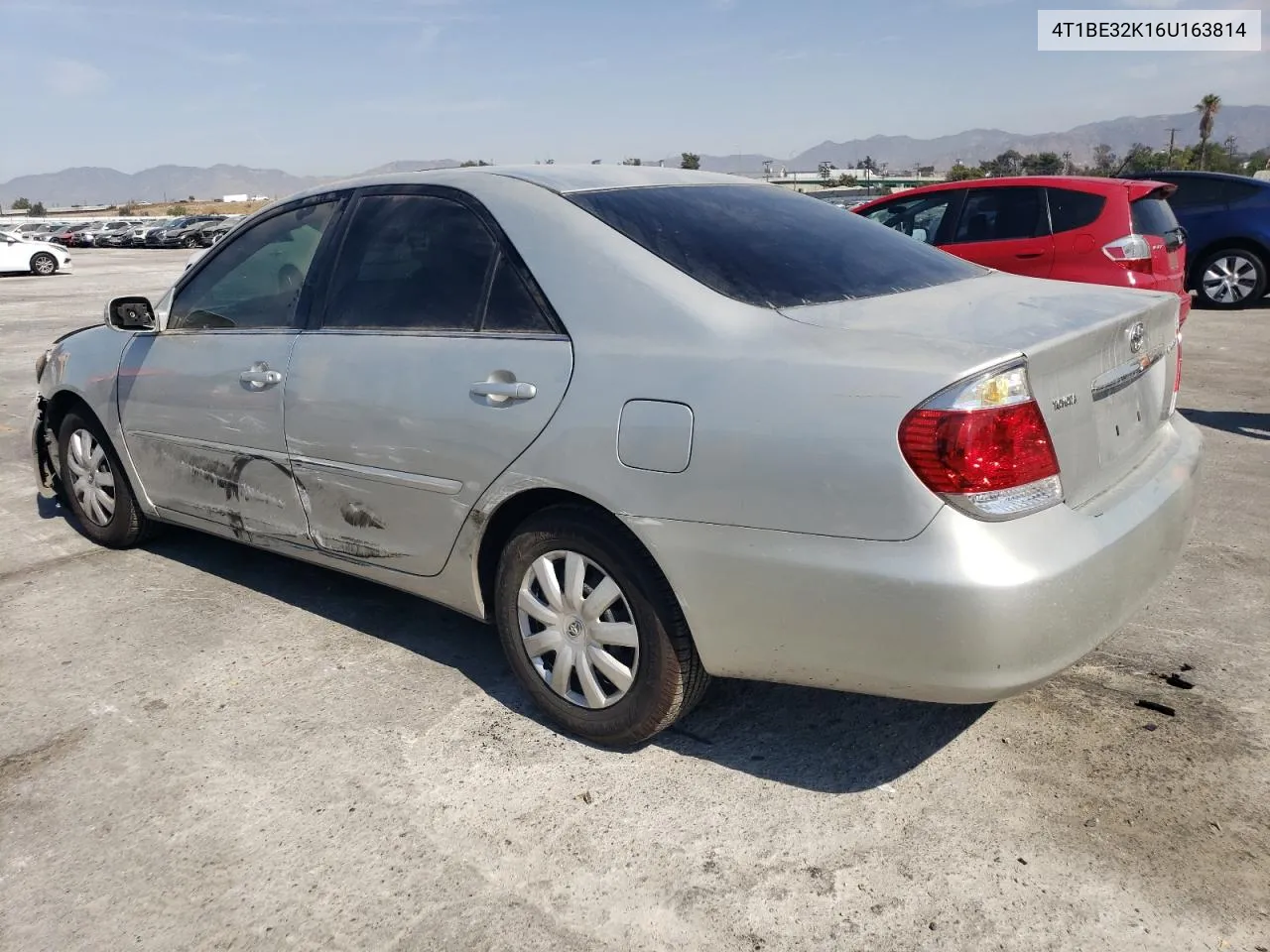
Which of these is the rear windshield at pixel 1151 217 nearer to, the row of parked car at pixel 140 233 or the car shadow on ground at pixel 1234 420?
the car shadow on ground at pixel 1234 420

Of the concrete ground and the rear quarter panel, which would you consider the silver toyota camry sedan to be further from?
the concrete ground

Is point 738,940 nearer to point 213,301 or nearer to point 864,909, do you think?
point 864,909

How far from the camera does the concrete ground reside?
2.38 meters

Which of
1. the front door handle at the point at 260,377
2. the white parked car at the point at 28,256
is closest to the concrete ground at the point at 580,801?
the front door handle at the point at 260,377

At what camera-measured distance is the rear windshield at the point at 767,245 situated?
9.73 feet

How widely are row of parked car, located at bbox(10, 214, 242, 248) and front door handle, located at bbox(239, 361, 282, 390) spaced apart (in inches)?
1644

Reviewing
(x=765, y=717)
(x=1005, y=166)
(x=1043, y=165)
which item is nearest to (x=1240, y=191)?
(x=765, y=717)

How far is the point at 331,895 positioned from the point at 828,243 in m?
2.38

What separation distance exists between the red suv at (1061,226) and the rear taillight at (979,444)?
220 inches

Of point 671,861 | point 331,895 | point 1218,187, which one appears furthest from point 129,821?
point 1218,187

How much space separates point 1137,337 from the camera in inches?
117

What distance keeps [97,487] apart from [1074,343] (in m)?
4.27

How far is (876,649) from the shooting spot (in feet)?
8.21

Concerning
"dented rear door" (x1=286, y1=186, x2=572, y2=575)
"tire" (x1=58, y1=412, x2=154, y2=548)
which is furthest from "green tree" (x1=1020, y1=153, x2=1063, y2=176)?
"dented rear door" (x1=286, y1=186, x2=572, y2=575)
